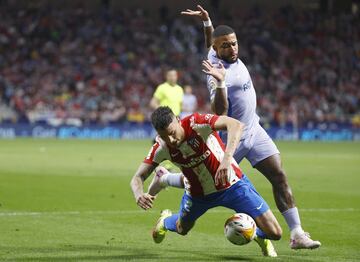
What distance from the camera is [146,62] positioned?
47438 mm

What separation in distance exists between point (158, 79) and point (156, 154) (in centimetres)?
3784

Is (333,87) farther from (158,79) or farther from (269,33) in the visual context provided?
(158,79)

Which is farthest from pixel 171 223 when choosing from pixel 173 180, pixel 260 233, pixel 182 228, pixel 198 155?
pixel 198 155

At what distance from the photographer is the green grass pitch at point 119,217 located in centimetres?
945

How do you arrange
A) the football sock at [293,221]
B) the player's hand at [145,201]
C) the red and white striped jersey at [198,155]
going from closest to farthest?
1. the player's hand at [145,201]
2. the red and white striped jersey at [198,155]
3. the football sock at [293,221]

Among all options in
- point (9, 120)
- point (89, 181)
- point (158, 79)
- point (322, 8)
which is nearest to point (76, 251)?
point (89, 181)

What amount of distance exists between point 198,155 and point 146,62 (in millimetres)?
39137

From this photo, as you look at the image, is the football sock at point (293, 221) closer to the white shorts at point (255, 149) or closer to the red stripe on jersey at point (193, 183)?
the white shorts at point (255, 149)

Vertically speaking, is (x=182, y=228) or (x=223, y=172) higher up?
(x=223, y=172)

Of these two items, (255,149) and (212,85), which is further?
(255,149)

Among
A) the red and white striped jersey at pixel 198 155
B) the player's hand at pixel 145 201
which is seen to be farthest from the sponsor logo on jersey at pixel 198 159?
the player's hand at pixel 145 201

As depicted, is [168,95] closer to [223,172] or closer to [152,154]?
[152,154]

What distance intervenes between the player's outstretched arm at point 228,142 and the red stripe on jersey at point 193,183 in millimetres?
338

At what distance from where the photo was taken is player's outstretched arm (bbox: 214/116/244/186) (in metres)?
7.98
